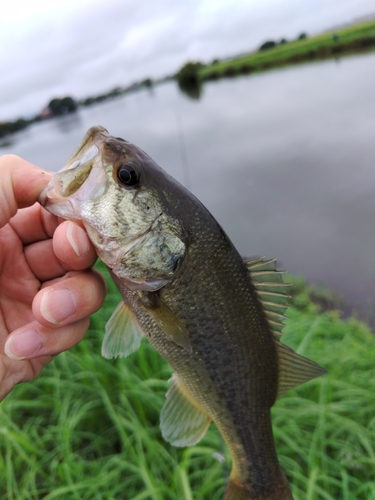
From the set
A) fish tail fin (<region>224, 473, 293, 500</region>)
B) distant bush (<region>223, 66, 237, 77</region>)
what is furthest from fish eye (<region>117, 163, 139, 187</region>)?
distant bush (<region>223, 66, 237, 77</region>)

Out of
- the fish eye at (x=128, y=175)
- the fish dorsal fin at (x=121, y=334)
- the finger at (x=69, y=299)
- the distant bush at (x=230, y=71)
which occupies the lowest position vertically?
the fish dorsal fin at (x=121, y=334)

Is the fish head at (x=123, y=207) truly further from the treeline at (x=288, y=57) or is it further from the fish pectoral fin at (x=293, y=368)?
the treeline at (x=288, y=57)

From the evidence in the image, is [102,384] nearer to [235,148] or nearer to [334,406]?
[334,406]

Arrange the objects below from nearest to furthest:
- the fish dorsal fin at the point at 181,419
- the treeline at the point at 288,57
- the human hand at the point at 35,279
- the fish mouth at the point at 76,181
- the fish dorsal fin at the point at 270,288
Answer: the fish mouth at the point at 76,181, the human hand at the point at 35,279, the fish dorsal fin at the point at 270,288, the fish dorsal fin at the point at 181,419, the treeline at the point at 288,57

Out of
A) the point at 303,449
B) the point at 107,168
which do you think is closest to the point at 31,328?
the point at 107,168

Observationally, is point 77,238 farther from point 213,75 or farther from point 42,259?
point 213,75

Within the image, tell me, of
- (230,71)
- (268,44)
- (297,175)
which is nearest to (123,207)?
(297,175)

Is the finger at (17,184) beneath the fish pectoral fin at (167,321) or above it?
above

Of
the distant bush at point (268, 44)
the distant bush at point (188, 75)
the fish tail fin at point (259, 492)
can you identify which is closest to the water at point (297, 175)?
the fish tail fin at point (259, 492)
